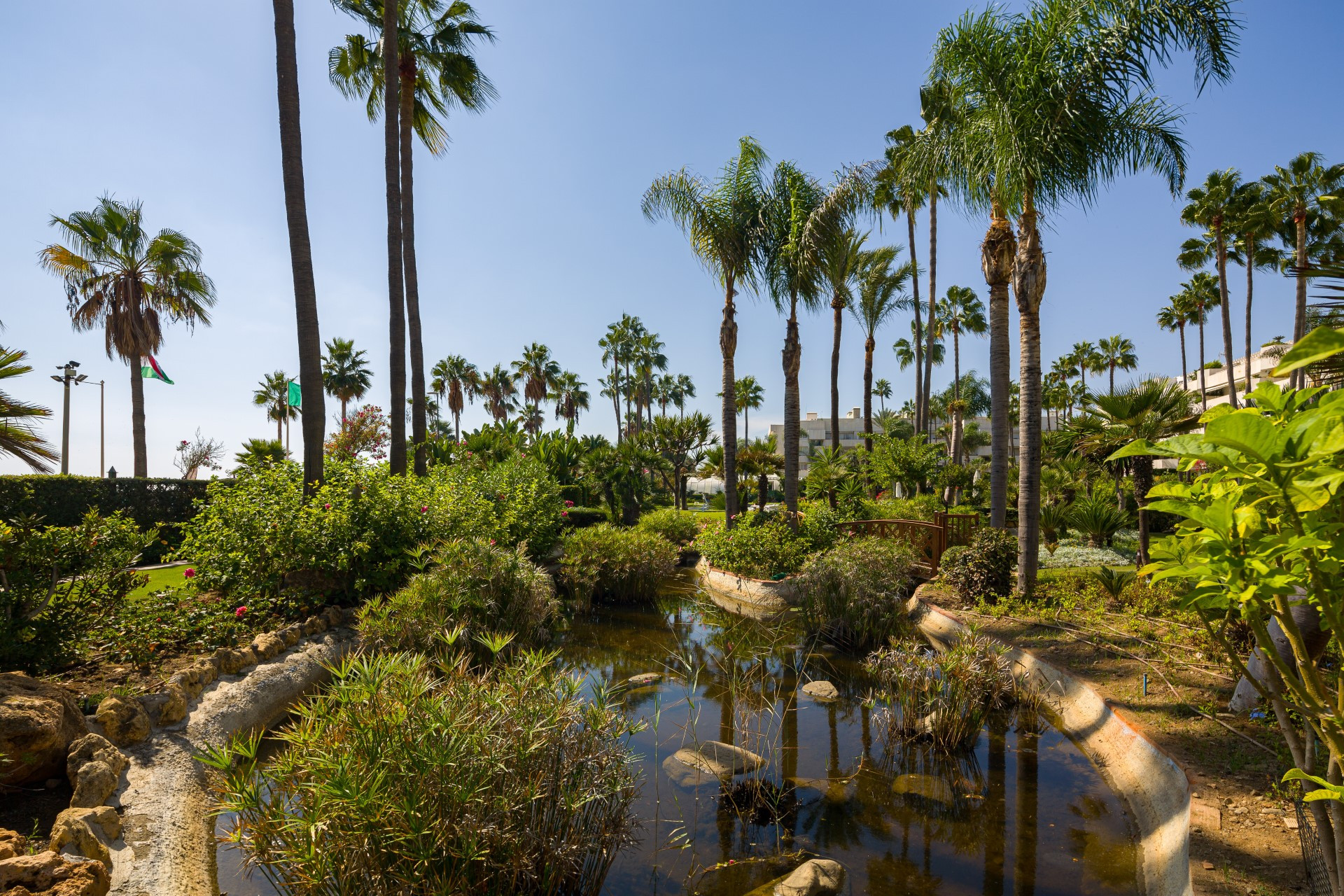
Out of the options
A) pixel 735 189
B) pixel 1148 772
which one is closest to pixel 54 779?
pixel 1148 772

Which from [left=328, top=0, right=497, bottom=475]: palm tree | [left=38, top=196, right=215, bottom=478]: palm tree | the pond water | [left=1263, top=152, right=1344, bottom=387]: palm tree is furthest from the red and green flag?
[left=1263, top=152, right=1344, bottom=387]: palm tree

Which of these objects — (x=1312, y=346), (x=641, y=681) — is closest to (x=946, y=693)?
(x=641, y=681)

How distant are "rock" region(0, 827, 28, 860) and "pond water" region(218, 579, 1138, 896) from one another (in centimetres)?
123

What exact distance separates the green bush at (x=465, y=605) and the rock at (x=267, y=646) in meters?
0.90

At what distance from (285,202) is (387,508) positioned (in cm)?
584

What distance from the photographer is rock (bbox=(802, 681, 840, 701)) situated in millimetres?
8398

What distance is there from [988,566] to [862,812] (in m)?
6.94

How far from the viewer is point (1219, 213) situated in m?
30.2

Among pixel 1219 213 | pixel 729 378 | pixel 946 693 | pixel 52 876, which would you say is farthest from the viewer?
pixel 1219 213

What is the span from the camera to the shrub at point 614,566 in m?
13.3

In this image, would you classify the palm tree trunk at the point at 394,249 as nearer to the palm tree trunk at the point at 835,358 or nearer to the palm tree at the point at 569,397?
the palm tree trunk at the point at 835,358

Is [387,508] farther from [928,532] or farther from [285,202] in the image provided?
[928,532]

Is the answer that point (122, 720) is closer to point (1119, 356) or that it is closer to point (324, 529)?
point (324, 529)

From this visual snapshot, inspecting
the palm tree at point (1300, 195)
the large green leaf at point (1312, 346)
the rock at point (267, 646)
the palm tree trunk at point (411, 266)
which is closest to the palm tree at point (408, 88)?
the palm tree trunk at point (411, 266)
